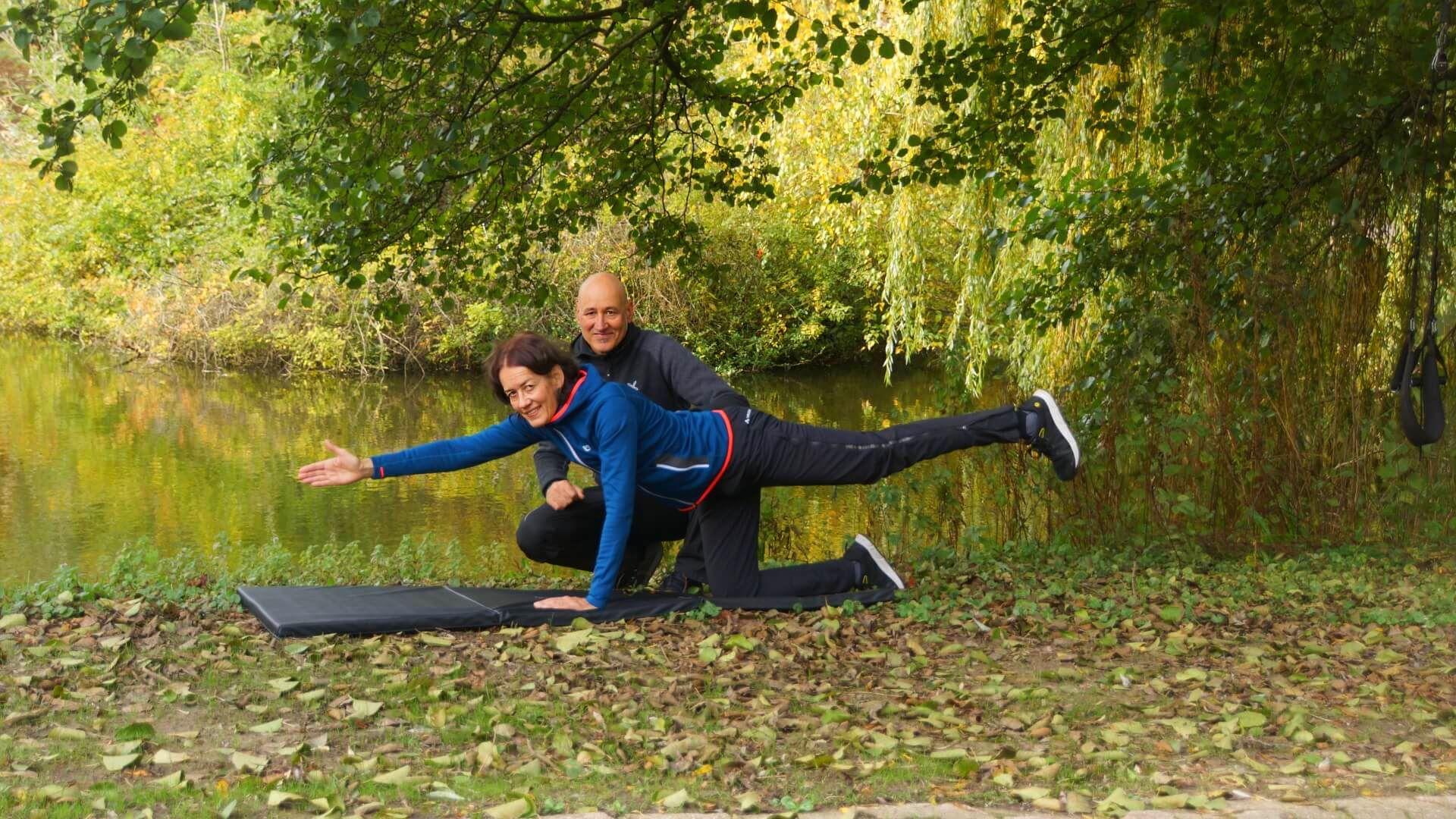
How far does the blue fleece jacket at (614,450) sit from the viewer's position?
5.40m

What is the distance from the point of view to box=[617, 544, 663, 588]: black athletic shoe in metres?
6.53

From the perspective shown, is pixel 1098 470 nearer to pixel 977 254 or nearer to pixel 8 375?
pixel 977 254

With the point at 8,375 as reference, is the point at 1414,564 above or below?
below

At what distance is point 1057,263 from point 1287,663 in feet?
14.3

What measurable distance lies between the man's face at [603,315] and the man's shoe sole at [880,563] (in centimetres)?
155

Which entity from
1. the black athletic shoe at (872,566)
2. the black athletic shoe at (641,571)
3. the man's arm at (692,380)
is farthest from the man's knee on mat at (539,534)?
the black athletic shoe at (872,566)

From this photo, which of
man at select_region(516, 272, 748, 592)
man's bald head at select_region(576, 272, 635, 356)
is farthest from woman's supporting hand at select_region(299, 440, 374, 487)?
man's bald head at select_region(576, 272, 635, 356)

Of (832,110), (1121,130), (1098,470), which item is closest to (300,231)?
(1098,470)

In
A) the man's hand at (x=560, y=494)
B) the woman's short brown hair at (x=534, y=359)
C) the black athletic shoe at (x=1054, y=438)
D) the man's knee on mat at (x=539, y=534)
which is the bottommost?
the man's knee on mat at (x=539, y=534)

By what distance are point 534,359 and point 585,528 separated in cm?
129

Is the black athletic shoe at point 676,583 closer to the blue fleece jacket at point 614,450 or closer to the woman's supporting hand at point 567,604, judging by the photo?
the blue fleece jacket at point 614,450

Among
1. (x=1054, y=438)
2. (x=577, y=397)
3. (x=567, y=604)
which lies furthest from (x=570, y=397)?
(x=1054, y=438)

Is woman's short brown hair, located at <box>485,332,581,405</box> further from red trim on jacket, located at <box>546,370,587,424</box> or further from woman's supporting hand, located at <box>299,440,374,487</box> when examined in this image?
woman's supporting hand, located at <box>299,440,374,487</box>

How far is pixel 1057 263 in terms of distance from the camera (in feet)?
28.8
